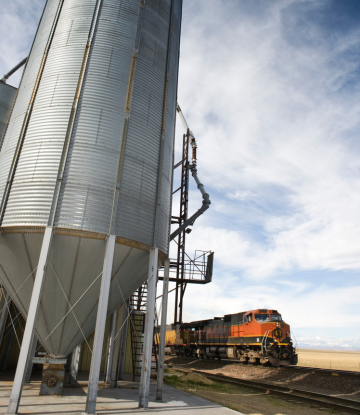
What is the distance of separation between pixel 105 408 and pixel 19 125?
30.7 feet

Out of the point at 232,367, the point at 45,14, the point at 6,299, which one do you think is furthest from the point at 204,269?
the point at 45,14

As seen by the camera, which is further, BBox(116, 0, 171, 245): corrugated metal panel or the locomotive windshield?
the locomotive windshield

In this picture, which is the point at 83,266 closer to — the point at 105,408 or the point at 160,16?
the point at 105,408

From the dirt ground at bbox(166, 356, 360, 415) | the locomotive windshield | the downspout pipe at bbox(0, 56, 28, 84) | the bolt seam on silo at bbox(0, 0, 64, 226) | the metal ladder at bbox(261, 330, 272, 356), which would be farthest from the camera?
the locomotive windshield

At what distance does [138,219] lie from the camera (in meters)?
9.85

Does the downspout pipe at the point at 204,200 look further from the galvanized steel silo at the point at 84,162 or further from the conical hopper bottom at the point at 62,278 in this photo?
the conical hopper bottom at the point at 62,278

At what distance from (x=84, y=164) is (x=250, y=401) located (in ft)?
34.8

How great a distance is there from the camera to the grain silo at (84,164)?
9.00m

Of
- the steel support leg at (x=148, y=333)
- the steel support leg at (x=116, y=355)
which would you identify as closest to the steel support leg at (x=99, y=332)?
the steel support leg at (x=148, y=333)

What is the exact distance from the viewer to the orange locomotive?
20703 millimetres

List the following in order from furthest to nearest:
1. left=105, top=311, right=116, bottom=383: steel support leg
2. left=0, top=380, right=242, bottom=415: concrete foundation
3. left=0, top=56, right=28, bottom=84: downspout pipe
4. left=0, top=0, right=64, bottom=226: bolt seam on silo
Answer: left=0, top=56, right=28, bottom=84: downspout pipe < left=105, top=311, right=116, bottom=383: steel support leg < left=0, top=0, right=64, bottom=226: bolt seam on silo < left=0, top=380, right=242, bottom=415: concrete foundation

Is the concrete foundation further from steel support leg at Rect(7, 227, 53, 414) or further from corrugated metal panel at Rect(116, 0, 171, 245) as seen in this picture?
corrugated metal panel at Rect(116, 0, 171, 245)

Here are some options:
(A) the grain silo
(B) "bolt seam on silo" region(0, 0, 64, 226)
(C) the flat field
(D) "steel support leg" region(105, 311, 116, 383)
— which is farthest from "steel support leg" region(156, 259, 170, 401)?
(C) the flat field

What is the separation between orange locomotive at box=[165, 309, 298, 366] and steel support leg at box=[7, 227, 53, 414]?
17.1 metres
